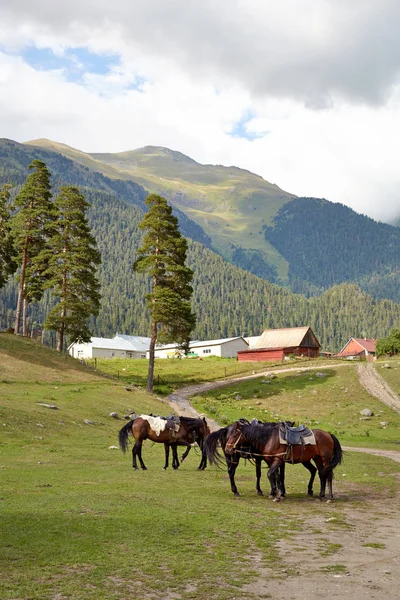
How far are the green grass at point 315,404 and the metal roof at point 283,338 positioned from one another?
28.0m

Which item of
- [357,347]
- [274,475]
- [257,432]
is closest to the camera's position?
[274,475]

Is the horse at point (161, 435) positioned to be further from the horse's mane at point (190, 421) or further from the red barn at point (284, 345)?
the red barn at point (284, 345)

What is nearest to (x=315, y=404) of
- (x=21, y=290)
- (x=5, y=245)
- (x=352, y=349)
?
(x=21, y=290)

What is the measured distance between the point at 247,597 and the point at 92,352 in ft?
460

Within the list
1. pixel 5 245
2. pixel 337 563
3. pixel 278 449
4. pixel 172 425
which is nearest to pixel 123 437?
pixel 172 425

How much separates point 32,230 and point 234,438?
2019 inches

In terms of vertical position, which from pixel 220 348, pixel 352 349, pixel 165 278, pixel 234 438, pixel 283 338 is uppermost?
pixel 165 278

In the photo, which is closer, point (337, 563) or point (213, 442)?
point (337, 563)

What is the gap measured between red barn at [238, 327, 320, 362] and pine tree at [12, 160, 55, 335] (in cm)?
4837

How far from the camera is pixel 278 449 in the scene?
1803 centimetres

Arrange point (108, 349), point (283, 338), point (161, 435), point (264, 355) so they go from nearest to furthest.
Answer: point (161, 435) → point (264, 355) → point (283, 338) → point (108, 349)

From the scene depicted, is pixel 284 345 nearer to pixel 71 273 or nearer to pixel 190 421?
pixel 71 273

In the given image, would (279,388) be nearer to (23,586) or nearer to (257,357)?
(257,357)

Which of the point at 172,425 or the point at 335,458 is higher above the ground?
the point at 172,425
